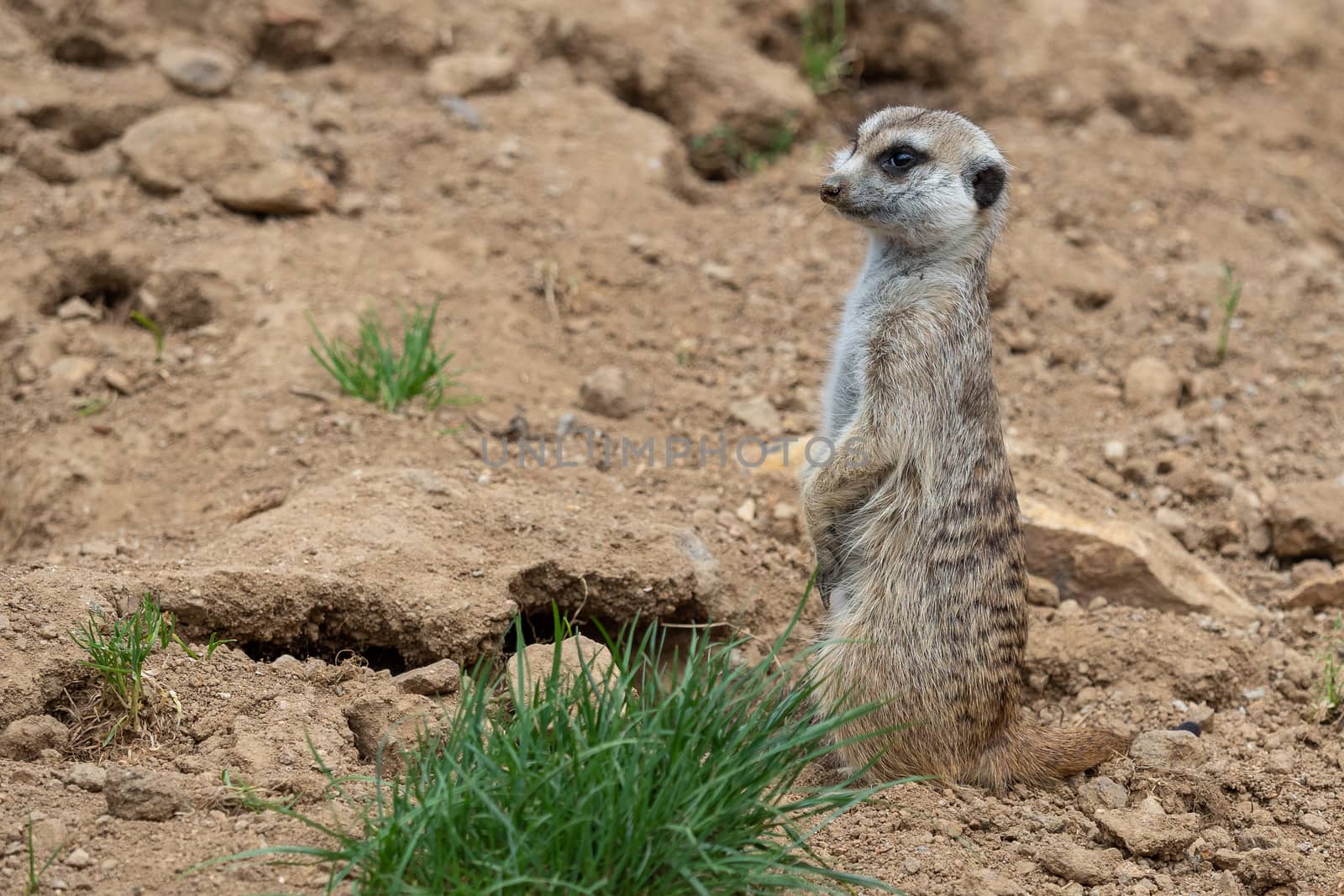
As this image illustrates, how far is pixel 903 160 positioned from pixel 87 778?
241 centimetres

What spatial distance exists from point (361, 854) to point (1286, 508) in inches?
124

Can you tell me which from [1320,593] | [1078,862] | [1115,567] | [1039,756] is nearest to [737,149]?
[1115,567]

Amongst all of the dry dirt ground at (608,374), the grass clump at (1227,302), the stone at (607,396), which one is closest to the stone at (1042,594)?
the dry dirt ground at (608,374)

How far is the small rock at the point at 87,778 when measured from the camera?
242cm

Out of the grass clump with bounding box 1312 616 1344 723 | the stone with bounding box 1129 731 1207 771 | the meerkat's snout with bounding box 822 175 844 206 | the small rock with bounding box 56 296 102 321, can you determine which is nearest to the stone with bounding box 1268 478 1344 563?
the grass clump with bounding box 1312 616 1344 723

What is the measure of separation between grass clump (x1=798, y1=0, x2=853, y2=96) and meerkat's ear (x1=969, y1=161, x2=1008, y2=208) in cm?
274

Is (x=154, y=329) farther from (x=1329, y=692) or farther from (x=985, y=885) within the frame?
(x=1329, y=692)

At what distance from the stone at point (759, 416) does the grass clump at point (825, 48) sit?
2.24m

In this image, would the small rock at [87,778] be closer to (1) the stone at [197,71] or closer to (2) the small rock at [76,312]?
(2) the small rock at [76,312]

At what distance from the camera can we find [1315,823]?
2916mm

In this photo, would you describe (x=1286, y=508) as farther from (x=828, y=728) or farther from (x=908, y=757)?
(x=828, y=728)

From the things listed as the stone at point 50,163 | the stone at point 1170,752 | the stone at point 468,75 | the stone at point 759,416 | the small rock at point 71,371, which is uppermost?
the stone at point 468,75

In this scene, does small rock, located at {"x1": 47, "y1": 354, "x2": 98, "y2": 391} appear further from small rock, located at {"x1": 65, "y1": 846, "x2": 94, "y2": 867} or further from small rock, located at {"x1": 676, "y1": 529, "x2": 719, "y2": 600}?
small rock, located at {"x1": 65, "y1": 846, "x2": 94, "y2": 867}

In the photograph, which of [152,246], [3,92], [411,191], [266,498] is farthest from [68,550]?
[3,92]
